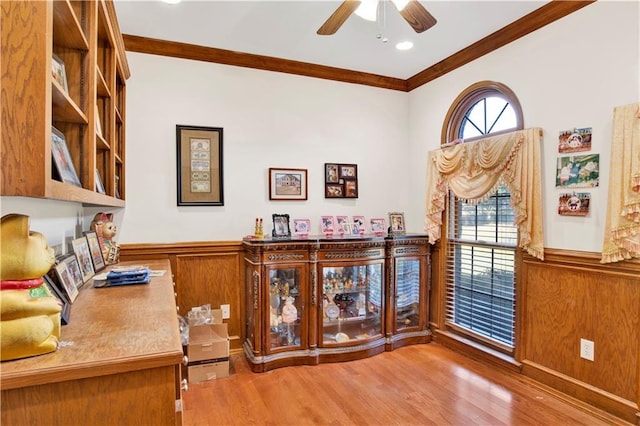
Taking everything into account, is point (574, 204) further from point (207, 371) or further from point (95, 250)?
point (95, 250)

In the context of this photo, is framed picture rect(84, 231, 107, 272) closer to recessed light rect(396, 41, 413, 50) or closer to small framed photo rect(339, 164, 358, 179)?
small framed photo rect(339, 164, 358, 179)

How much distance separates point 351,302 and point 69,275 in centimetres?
235

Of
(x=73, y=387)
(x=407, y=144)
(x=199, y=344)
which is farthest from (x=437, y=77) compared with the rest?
(x=73, y=387)

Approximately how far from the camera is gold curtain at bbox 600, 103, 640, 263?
2129 millimetres

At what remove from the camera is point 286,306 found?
3.14 m

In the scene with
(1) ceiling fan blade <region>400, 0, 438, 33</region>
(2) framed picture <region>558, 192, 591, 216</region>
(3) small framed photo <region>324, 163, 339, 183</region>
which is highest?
(1) ceiling fan blade <region>400, 0, 438, 33</region>

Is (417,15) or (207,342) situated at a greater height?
(417,15)

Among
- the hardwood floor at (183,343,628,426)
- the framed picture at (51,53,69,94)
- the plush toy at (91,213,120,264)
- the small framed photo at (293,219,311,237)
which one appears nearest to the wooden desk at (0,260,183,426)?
the framed picture at (51,53,69,94)

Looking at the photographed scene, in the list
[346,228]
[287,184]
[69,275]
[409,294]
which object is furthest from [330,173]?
[69,275]

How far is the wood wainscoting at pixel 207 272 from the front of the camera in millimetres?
3100

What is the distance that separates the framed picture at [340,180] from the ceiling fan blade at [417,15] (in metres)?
1.68

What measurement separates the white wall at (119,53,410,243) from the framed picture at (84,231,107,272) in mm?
556

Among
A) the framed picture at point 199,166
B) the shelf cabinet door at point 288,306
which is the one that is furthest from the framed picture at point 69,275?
the shelf cabinet door at point 288,306

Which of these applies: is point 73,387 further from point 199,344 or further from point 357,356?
point 357,356
